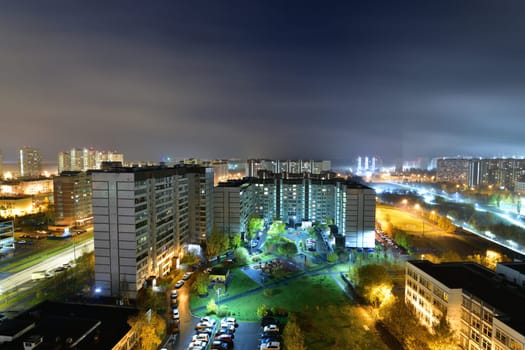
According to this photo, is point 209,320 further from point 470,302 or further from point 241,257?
point 470,302

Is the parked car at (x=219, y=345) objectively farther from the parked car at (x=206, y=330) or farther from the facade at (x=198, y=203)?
the facade at (x=198, y=203)

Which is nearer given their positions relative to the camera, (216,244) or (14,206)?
(216,244)

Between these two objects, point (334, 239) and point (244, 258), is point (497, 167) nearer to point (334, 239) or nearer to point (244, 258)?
point (334, 239)

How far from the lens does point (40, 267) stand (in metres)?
19.5

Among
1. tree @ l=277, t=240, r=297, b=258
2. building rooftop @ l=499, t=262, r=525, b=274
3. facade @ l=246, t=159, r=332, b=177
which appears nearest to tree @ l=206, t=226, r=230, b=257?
tree @ l=277, t=240, r=297, b=258

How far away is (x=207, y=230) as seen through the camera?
76.8ft

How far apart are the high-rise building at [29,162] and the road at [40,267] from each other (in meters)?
56.0

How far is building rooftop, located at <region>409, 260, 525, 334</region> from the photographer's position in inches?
373

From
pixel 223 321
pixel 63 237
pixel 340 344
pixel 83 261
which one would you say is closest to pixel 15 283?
pixel 83 261

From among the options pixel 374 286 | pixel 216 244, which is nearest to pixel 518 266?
pixel 374 286

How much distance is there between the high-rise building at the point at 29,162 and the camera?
66.3 metres

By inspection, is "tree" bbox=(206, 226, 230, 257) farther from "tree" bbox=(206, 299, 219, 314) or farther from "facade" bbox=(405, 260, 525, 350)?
"facade" bbox=(405, 260, 525, 350)

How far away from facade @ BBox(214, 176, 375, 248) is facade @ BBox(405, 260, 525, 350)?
394 inches

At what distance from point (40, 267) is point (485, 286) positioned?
80.3 ft
